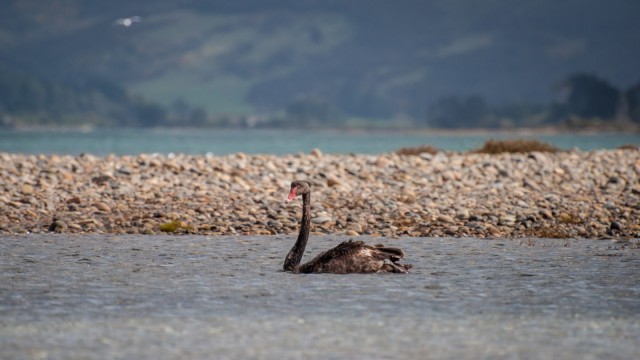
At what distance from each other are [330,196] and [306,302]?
42.8 ft

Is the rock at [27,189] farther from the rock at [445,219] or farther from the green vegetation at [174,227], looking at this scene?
the rock at [445,219]

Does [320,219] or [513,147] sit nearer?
[320,219]

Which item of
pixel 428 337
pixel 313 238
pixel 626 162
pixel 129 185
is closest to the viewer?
pixel 428 337

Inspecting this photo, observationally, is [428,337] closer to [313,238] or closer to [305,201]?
[305,201]

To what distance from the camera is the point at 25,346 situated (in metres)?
11.7

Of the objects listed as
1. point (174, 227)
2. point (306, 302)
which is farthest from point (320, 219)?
point (306, 302)

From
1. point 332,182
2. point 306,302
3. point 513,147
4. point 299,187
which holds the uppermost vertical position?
point 513,147

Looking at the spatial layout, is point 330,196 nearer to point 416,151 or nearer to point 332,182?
point 332,182

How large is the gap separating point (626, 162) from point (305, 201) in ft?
75.9

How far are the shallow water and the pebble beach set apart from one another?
2.31 metres

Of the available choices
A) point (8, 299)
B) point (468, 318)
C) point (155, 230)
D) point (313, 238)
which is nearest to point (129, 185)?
point (155, 230)

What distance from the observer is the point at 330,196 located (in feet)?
91.2

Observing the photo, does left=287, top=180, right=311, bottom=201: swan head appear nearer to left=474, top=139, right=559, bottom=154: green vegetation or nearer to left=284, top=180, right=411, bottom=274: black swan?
left=284, top=180, right=411, bottom=274: black swan

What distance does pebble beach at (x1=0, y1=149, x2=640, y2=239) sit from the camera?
78.0ft
